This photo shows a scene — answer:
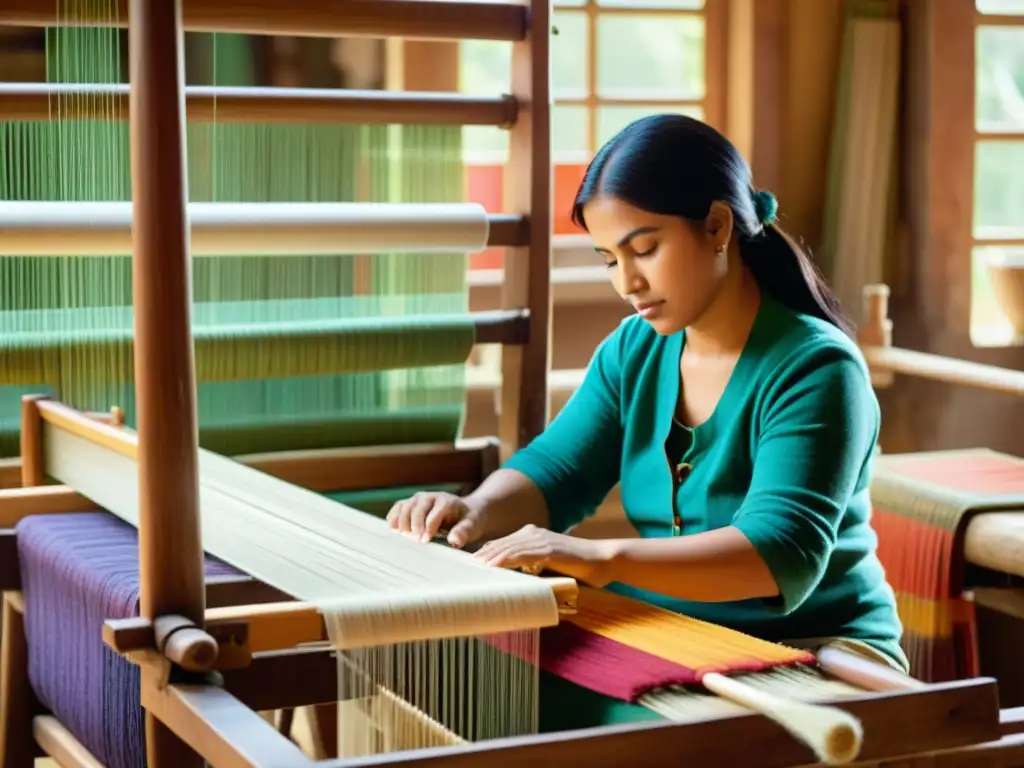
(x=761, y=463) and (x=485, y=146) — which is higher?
(x=485, y=146)

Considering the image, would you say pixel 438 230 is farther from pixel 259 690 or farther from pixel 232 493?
pixel 259 690

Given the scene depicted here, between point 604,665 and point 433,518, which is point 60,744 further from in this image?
point 604,665

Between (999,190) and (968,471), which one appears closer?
(968,471)

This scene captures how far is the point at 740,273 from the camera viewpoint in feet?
5.79

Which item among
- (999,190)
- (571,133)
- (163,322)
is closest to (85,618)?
(163,322)

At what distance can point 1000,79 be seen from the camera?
3746 millimetres

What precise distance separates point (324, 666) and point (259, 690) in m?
0.07

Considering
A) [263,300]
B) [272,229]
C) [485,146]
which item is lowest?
[263,300]

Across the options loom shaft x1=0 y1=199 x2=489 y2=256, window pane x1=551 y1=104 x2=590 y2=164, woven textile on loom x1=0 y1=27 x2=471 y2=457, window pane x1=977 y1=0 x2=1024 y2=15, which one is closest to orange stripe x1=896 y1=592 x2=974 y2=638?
woven textile on loom x1=0 y1=27 x2=471 y2=457

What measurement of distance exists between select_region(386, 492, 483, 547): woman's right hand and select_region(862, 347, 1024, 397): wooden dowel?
1.40m

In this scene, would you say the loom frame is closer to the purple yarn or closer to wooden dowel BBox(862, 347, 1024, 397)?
the purple yarn

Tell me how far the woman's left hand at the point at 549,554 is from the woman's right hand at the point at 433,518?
0.63 ft

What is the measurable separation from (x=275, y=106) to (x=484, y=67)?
4.05ft

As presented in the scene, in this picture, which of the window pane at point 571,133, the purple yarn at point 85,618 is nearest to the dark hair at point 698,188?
the purple yarn at point 85,618
